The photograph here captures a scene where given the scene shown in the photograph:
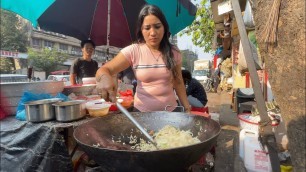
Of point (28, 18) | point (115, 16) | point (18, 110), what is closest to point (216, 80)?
point (115, 16)

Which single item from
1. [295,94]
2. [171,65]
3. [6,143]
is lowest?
[6,143]

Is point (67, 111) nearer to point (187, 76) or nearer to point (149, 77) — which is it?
point (149, 77)

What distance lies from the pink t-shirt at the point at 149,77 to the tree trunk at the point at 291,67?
1.07m

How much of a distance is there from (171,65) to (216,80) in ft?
51.9

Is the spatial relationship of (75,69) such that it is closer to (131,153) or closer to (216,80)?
(131,153)

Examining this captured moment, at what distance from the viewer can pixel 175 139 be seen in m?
1.56

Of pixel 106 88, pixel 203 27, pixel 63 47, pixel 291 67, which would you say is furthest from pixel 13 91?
pixel 63 47

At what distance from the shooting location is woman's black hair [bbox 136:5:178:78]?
2.29 meters

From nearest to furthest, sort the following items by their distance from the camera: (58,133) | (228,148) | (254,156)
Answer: (58,133)
(254,156)
(228,148)

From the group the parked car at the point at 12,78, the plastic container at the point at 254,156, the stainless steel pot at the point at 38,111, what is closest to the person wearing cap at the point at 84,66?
the parked car at the point at 12,78

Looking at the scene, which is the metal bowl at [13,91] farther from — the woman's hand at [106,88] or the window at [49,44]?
the window at [49,44]

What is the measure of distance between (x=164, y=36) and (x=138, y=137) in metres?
1.19

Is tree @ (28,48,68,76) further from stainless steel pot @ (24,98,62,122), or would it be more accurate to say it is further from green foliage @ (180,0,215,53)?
stainless steel pot @ (24,98,62,122)

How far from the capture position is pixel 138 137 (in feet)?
6.20
